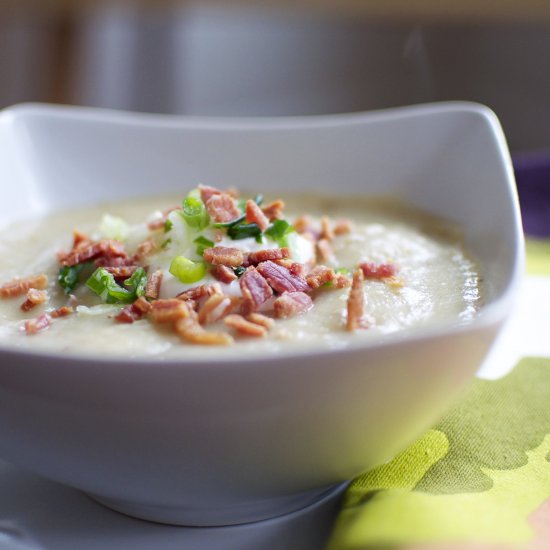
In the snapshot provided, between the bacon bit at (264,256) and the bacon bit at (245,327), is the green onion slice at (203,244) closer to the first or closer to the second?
the bacon bit at (264,256)

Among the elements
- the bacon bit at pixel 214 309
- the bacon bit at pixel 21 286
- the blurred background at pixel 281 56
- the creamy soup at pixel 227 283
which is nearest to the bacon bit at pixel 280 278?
the creamy soup at pixel 227 283

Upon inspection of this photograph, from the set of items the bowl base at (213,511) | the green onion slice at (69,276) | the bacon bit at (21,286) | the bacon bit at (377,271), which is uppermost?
the bacon bit at (377,271)

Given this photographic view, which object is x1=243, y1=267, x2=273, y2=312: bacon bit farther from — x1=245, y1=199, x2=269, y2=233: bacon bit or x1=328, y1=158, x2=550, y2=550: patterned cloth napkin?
x1=328, y1=158, x2=550, y2=550: patterned cloth napkin

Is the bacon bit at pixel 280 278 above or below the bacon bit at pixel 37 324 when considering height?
above

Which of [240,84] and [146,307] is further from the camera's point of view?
[240,84]

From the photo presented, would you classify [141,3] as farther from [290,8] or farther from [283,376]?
[283,376]

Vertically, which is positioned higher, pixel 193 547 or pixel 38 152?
pixel 38 152

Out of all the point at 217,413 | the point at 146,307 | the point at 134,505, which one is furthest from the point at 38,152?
the point at 217,413
